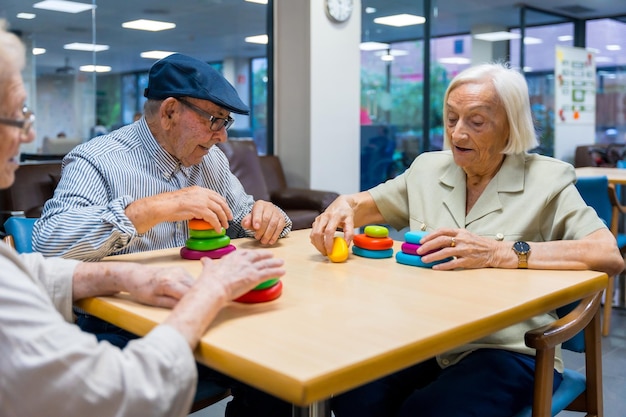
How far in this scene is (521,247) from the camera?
5.47 ft

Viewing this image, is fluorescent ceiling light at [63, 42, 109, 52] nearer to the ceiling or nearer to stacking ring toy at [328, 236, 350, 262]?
the ceiling

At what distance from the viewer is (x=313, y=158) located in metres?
5.55

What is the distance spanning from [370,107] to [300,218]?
276 cm

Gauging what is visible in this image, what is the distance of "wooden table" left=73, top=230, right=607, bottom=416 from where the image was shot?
3.16ft

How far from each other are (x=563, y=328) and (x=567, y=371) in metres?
0.38

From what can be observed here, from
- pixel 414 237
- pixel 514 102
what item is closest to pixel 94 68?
pixel 514 102

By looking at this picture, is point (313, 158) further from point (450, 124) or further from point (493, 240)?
point (493, 240)

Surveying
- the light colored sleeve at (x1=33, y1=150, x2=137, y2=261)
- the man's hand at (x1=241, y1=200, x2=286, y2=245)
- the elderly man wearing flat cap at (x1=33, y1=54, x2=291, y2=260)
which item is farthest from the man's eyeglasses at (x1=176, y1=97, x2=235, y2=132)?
the light colored sleeve at (x1=33, y1=150, x2=137, y2=261)

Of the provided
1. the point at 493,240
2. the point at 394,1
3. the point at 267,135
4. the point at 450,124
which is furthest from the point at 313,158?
the point at 493,240

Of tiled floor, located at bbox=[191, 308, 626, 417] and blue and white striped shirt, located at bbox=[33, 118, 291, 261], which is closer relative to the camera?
blue and white striped shirt, located at bbox=[33, 118, 291, 261]

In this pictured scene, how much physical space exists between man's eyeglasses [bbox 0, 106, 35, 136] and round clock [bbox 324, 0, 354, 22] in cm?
458

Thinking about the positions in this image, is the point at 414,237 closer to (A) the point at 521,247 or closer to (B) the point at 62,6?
(A) the point at 521,247

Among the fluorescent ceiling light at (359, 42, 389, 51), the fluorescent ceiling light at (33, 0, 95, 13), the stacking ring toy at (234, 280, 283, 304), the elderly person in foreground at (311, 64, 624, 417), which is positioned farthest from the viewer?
the fluorescent ceiling light at (359, 42, 389, 51)

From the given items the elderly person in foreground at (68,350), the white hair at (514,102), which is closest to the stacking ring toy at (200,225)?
the elderly person in foreground at (68,350)
